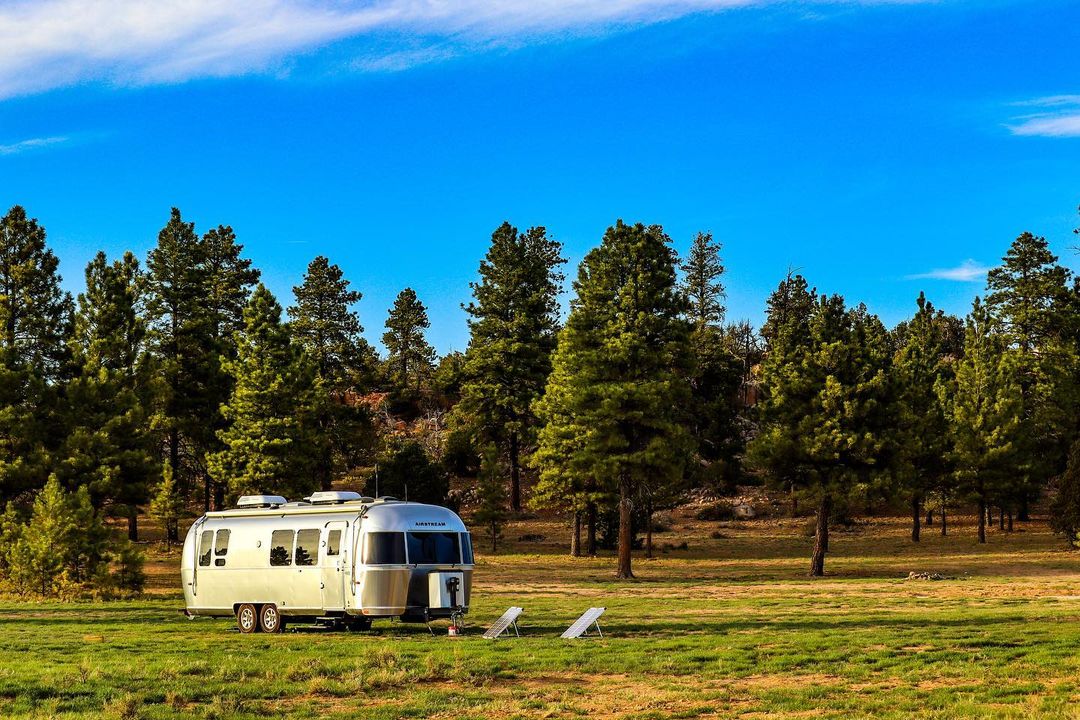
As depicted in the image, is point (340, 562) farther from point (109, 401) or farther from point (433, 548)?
point (109, 401)

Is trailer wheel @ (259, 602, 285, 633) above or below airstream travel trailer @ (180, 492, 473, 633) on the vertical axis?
below

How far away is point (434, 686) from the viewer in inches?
695

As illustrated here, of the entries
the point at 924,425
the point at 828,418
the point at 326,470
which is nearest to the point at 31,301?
the point at 326,470

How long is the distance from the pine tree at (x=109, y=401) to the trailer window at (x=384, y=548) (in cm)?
2615

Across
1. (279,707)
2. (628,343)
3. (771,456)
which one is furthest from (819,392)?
(279,707)

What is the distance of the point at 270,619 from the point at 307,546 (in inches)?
88.0

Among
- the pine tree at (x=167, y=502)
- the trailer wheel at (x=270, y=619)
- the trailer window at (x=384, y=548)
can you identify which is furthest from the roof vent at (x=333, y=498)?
the pine tree at (x=167, y=502)

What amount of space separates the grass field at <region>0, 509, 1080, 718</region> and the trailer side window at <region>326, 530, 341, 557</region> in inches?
76.8

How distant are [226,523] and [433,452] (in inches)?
2501

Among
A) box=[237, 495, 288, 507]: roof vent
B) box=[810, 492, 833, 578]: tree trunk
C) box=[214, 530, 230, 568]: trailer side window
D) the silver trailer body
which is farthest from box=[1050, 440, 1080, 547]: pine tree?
box=[214, 530, 230, 568]: trailer side window

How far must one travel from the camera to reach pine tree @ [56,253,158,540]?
161ft

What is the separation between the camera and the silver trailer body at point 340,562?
25.1 m

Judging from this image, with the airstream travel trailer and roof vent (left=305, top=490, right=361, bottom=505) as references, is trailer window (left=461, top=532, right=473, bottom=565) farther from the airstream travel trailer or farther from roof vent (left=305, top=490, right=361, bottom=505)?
roof vent (left=305, top=490, right=361, bottom=505)

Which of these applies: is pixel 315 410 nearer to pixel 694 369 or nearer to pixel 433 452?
pixel 694 369
